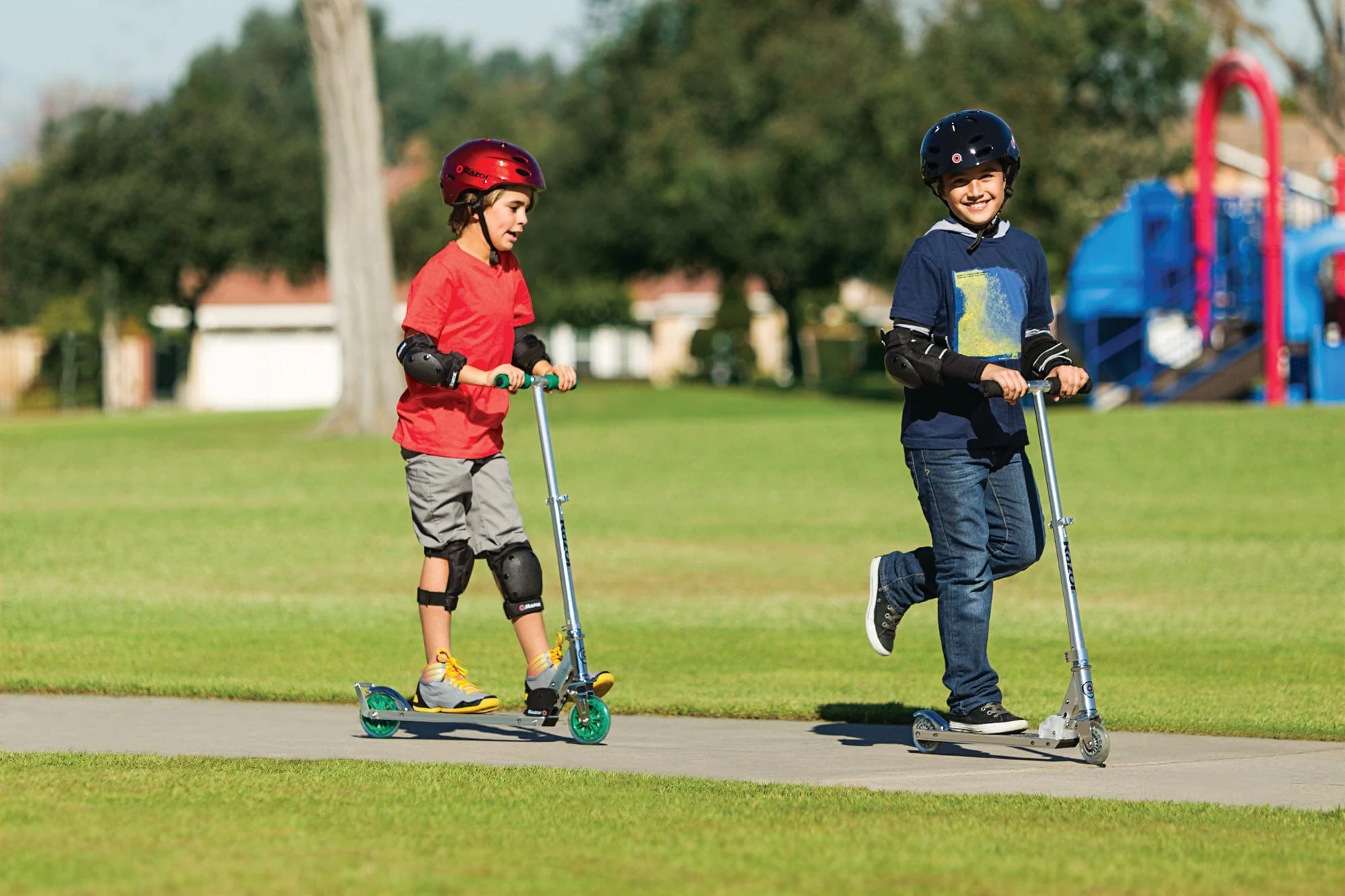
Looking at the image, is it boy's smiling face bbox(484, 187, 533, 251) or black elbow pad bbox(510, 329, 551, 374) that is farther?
black elbow pad bbox(510, 329, 551, 374)

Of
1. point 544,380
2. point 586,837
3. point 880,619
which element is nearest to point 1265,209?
point 880,619

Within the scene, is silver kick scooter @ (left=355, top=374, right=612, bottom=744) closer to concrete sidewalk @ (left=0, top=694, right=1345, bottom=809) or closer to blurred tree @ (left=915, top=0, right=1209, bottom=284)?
concrete sidewalk @ (left=0, top=694, right=1345, bottom=809)

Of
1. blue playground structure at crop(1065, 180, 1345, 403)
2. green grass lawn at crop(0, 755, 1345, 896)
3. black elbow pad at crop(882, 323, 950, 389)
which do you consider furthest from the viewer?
blue playground structure at crop(1065, 180, 1345, 403)

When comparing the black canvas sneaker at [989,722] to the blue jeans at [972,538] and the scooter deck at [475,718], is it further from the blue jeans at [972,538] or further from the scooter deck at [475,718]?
the scooter deck at [475,718]

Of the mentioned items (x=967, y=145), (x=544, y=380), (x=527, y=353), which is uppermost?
(x=967, y=145)

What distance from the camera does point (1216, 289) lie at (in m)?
32.8

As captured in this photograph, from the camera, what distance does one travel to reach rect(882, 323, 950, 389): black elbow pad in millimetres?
6938

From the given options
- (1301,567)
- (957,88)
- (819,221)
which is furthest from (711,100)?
(1301,567)

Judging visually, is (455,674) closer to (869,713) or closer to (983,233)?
(869,713)

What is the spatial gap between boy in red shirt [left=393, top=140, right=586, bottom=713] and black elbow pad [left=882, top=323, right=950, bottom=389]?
1142mm

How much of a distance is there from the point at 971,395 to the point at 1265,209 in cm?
2611

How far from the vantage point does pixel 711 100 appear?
5962cm

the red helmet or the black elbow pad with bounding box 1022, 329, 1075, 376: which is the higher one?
the red helmet

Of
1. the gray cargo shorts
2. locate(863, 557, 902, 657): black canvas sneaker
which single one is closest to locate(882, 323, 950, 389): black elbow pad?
locate(863, 557, 902, 657): black canvas sneaker
